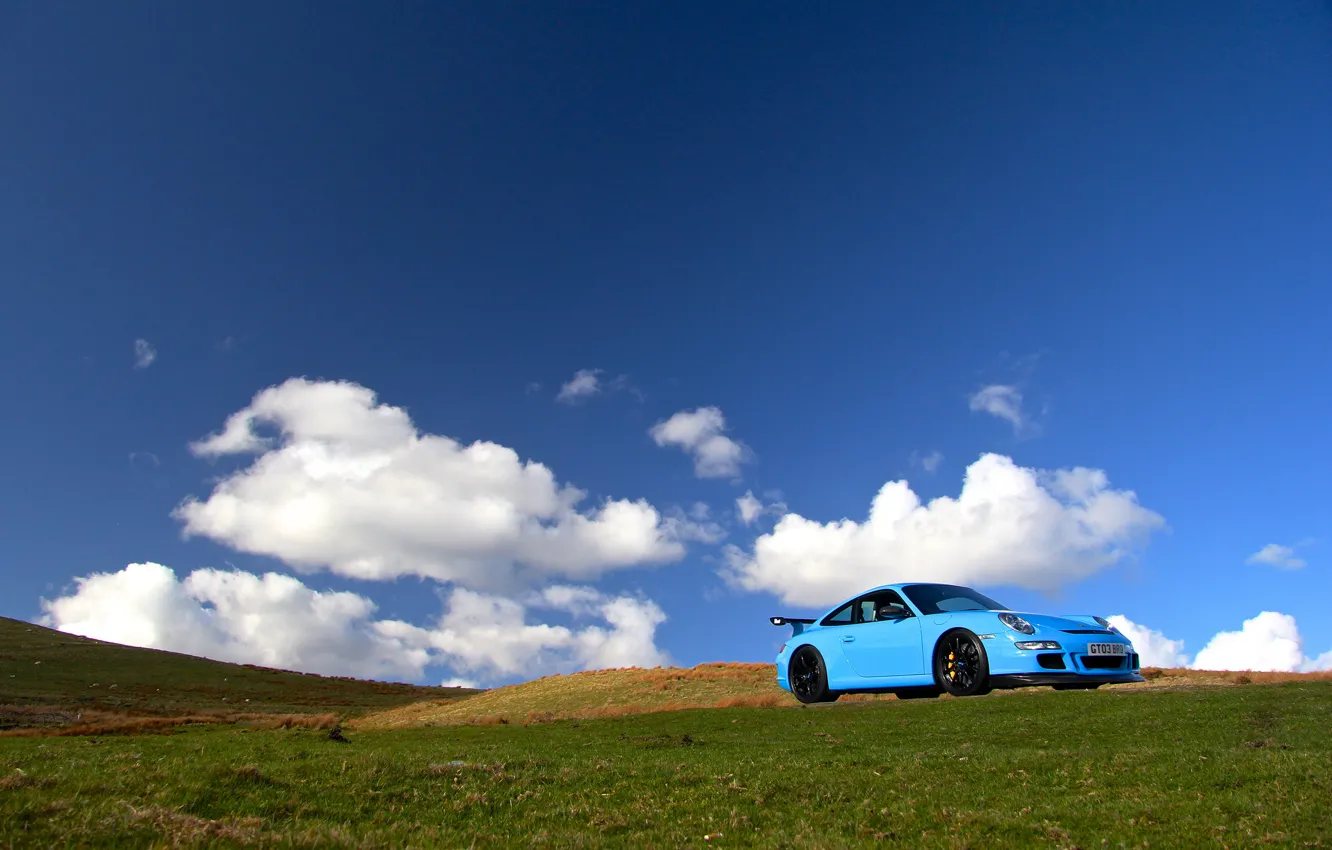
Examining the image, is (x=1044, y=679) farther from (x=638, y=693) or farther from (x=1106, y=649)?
(x=638, y=693)

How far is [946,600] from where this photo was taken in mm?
13164

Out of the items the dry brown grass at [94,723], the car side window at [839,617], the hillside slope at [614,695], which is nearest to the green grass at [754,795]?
the car side window at [839,617]

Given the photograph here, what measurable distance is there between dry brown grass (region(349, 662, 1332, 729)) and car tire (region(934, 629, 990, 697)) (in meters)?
11.1

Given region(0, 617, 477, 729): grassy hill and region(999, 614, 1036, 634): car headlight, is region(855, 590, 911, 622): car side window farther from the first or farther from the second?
region(0, 617, 477, 729): grassy hill

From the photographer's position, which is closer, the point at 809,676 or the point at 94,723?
the point at 809,676

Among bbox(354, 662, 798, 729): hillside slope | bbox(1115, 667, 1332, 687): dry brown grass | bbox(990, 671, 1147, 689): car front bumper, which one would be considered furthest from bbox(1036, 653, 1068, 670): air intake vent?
bbox(1115, 667, 1332, 687): dry brown grass

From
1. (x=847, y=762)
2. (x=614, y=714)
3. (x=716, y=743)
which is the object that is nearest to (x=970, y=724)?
(x=716, y=743)

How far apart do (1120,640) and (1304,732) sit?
268cm

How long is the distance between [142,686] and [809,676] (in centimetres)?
8328

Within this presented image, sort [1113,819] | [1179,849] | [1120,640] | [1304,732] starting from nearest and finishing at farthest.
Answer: [1179,849], [1113,819], [1304,732], [1120,640]

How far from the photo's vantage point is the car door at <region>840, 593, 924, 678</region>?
1245 cm

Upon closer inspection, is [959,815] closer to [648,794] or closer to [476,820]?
[648,794]

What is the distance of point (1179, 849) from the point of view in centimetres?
570

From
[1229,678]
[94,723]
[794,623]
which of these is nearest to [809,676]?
[794,623]
